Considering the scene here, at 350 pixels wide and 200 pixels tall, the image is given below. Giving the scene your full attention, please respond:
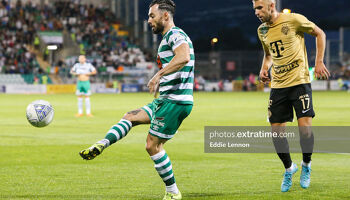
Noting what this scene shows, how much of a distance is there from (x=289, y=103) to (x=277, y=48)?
752 mm

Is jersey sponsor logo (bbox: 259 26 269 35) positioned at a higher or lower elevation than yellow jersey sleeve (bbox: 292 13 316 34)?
lower

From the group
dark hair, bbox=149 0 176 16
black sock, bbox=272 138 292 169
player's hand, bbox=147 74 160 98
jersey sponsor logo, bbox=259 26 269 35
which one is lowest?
black sock, bbox=272 138 292 169

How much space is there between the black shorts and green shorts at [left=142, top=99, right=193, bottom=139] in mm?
1613

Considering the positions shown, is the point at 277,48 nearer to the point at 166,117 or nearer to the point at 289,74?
the point at 289,74

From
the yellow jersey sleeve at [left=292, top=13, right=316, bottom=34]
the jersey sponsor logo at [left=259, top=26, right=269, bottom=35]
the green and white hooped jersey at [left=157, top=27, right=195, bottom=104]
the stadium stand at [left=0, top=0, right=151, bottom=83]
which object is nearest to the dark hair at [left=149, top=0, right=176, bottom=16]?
the green and white hooped jersey at [left=157, top=27, right=195, bottom=104]

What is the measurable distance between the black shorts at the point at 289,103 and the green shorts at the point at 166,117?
161 centimetres

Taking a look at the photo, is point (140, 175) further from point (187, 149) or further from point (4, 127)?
point (4, 127)

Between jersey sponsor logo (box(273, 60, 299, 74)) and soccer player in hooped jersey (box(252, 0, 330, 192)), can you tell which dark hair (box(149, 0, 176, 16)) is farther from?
jersey sponsor logo (box(273, 60, 299, 74))

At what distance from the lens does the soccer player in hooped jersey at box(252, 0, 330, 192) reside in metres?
8.00

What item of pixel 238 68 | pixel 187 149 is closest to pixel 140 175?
pixel 187 149

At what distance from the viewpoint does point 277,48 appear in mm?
8203

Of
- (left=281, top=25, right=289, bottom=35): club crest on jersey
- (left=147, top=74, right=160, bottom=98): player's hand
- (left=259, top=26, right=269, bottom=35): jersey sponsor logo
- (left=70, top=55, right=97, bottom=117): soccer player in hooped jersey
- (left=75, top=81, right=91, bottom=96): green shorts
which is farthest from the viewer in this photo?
(left=75, top=81, right=91, bottom=96): green shorts

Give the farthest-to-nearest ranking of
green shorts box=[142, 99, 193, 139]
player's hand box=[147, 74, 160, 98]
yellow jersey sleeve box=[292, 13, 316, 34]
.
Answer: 1. yellow jersey sleeve box=[292, 13, 316, 34]
2. green shorts box=[142, 99, 193, 139]
3. player's hand box=[147, 74, 160, 98]

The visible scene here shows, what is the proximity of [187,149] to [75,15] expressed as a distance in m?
49.9
